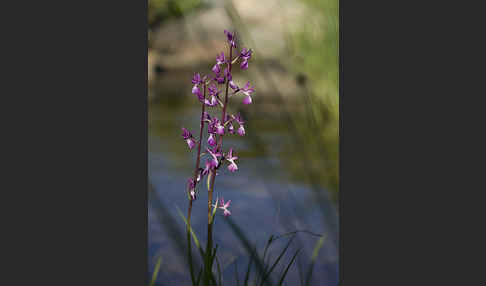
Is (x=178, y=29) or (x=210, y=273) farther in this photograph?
(x=178, y=29)

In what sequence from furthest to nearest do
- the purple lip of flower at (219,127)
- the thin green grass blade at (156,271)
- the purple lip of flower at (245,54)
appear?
the thin green grass blade at (156,271), the purple lip of flower at (245,54), the purple lip of flower at (219,127)

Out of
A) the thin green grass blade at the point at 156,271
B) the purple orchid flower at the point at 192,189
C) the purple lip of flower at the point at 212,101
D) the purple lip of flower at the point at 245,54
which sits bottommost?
the thin green grass blade at the point at 156,271

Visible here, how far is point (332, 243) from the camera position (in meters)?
3.38

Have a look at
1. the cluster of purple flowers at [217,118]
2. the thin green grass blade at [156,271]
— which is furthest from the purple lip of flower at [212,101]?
the thin green grass blade at [156,271]

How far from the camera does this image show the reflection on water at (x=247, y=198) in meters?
3.34

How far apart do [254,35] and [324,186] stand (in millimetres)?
1130

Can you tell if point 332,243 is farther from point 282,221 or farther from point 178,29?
point 178,29

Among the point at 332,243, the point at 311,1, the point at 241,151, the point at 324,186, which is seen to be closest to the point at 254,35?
the point at 311,1

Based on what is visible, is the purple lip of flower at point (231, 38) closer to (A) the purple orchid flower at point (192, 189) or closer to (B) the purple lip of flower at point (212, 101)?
(B) the purple lip of flower at point (212, 101)

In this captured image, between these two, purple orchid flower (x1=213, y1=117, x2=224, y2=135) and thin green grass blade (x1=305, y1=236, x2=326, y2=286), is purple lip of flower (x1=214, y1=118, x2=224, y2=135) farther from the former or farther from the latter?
thin green grass blade (x1=305, y1=236, x2=326, y2=286)

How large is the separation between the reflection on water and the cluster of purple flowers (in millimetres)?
227

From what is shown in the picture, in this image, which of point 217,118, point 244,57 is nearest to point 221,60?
point 244,57

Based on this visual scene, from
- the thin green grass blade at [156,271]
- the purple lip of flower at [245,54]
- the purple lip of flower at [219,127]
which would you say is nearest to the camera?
the purple lip of flower at [219,127]

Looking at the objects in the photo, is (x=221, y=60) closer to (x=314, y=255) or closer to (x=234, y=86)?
(x=234, y=86)
